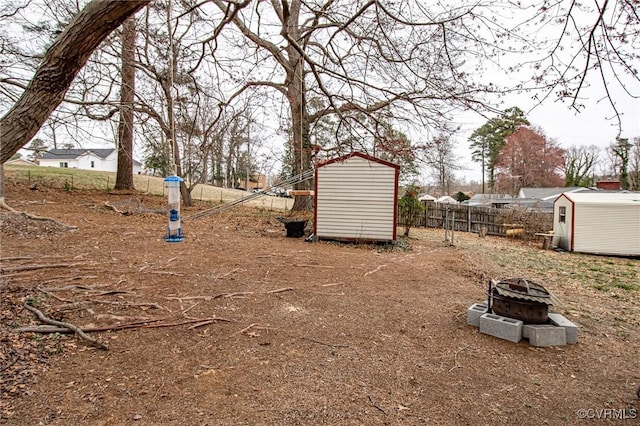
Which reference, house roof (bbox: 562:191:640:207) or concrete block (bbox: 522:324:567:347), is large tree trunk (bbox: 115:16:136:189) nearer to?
concrete block (bbox: 522:324:567:347)

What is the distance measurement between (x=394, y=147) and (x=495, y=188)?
31356 millimetres

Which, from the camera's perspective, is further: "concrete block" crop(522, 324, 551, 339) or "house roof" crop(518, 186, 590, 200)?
"house roof" crop(518, 186, 590, 200)

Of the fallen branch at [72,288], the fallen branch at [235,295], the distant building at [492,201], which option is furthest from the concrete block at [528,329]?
the distant building at [492,201]

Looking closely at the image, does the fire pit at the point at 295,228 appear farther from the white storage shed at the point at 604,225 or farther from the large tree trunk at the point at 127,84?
the white storage shed at the point at 604,225

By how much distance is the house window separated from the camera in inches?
470

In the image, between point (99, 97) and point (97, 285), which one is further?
point (99, 97)

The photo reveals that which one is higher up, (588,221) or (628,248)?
(588,221)

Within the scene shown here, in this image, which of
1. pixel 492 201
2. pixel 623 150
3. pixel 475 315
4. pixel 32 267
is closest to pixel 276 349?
pixel 475 315

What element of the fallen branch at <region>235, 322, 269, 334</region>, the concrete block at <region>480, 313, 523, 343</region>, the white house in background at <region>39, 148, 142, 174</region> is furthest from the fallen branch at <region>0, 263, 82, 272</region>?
the white house in background at <region>39, 148, 142, 174</region>

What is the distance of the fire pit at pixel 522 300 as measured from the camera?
10.5 feet

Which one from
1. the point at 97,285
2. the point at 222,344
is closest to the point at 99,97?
the point at 97,285

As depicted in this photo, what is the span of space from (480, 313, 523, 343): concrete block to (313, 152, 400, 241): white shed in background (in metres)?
5.27

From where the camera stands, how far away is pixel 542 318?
3371mm

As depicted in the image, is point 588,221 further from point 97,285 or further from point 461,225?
point 97,285
